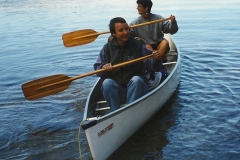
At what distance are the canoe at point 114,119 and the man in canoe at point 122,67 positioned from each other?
21cm

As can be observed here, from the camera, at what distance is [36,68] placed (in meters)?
10.5

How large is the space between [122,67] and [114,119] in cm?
113

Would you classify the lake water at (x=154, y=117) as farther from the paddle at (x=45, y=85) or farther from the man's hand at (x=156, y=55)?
the man's hand at (x=156, y=55)

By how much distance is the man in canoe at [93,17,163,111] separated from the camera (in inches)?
199

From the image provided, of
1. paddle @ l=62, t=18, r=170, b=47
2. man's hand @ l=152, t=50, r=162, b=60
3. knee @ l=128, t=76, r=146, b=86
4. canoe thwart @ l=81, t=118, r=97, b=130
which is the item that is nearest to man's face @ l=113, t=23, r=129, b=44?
man's hand @ l=152, t=50, r=162, b=60

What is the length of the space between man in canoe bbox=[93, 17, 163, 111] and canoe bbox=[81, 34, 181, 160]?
21 cm

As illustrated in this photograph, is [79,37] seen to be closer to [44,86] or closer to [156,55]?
[44,86]

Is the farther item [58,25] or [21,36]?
[58,25]

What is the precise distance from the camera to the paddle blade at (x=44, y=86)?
16.7 ft

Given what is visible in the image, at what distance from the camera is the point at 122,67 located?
5.38m

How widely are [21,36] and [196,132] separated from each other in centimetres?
1244

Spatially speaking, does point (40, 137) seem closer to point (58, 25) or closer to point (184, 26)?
point (184, 26)

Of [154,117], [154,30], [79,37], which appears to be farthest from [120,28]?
[154,30]

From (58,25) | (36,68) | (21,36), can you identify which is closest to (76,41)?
(36,68)
